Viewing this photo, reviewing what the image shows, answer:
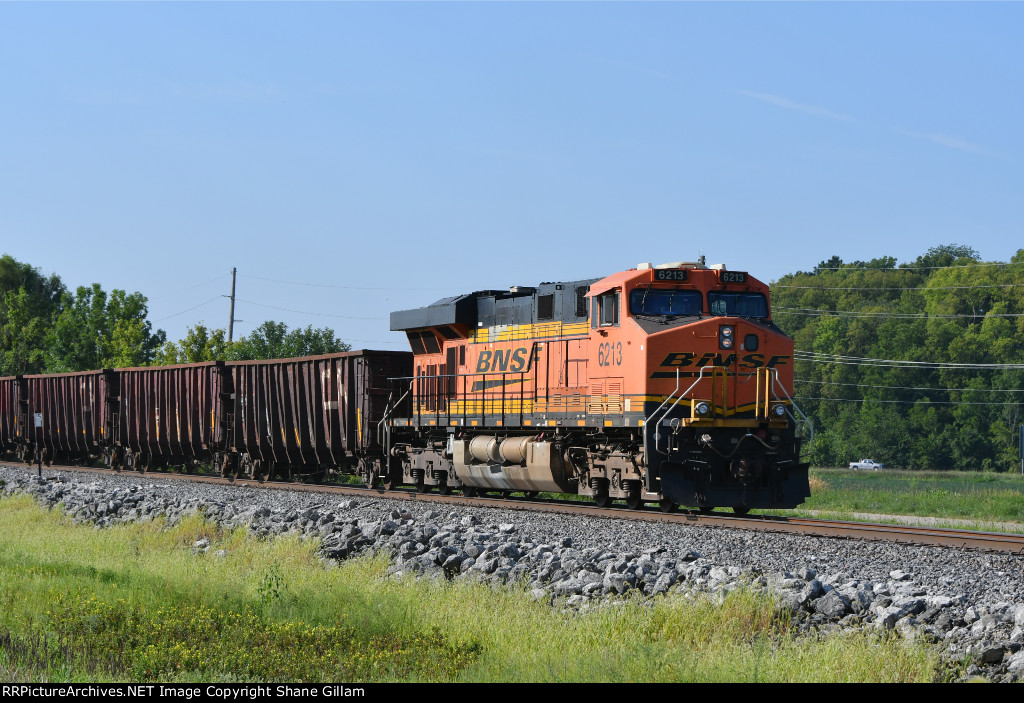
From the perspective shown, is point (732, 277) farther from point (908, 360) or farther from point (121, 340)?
point (908, 360)

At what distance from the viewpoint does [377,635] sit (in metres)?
8.45

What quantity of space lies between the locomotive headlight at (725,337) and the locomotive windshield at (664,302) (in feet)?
1.97

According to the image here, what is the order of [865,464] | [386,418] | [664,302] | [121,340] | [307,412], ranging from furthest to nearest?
[865,464] < [121,340] < [307,412] < [386,418] < [664,302]

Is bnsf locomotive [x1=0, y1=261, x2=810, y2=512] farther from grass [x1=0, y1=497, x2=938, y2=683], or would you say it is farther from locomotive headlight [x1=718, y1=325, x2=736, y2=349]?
grass [x1=0, y1=497, x2=938, y2=683]

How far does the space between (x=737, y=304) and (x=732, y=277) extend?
426 millimetres

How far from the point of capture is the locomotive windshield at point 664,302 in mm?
16672

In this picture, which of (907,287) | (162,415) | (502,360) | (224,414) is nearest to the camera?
(502,360)

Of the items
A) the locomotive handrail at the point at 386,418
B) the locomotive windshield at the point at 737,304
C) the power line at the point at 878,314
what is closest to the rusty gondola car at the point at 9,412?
the locomotive handrail at the point at 386,418

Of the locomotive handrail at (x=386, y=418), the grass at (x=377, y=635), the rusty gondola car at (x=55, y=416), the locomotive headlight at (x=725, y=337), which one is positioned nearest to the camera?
the grass at (x=377, y=635)

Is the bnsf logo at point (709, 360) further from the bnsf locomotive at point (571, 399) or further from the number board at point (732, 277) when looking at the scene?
the number board at point (732, 277)

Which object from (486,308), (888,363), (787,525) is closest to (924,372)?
(888,363)

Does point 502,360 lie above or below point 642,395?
above
